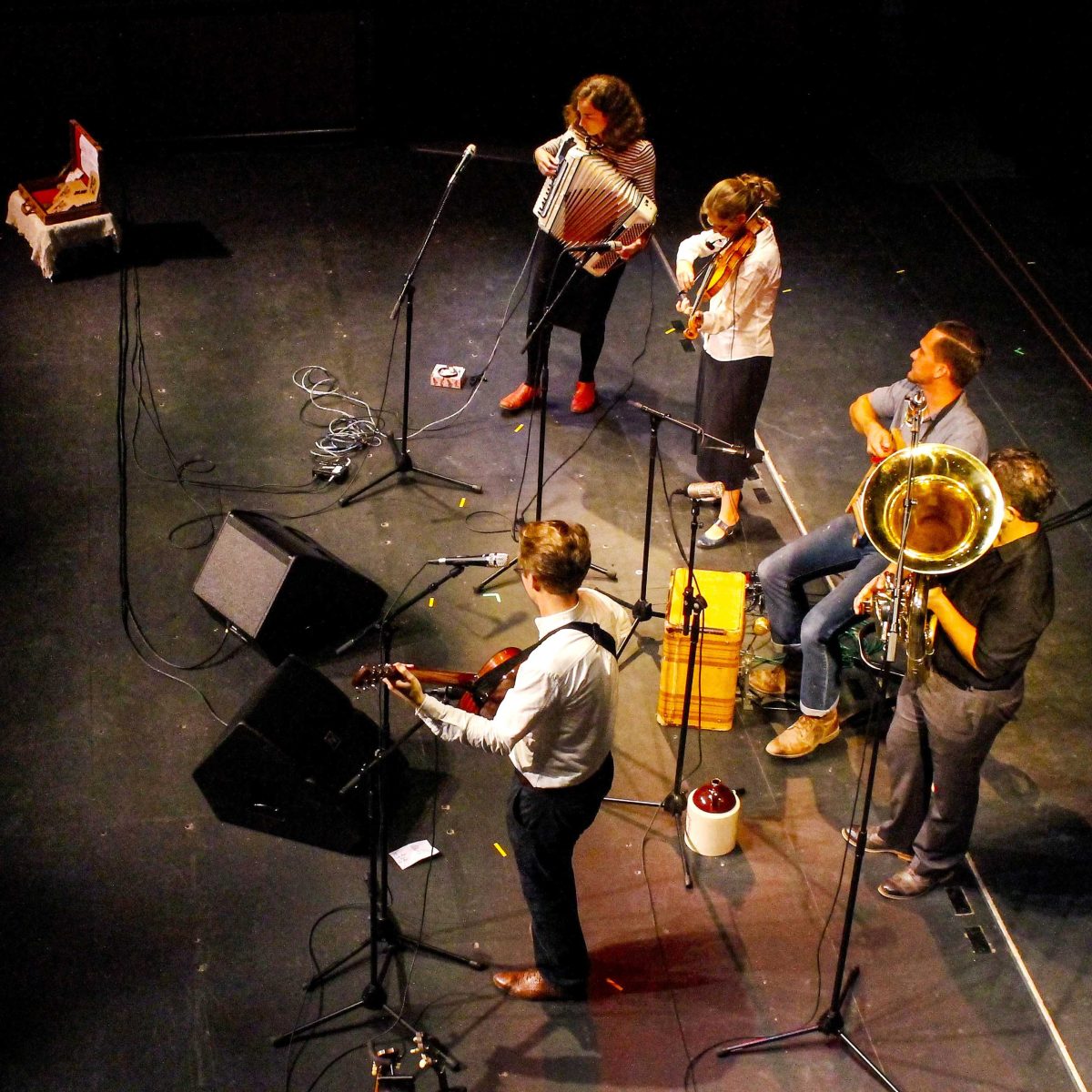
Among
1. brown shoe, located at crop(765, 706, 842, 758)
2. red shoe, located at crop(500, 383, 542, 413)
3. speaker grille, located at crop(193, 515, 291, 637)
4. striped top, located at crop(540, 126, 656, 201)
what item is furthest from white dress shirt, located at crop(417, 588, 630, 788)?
red shoe, located at crop(500, 383, 542, 413)

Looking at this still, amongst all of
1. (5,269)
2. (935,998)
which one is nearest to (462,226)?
(5,269)

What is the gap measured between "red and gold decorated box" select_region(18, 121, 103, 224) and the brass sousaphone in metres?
5.84

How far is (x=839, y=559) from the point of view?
16.8 ft

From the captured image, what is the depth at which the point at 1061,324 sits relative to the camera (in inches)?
316

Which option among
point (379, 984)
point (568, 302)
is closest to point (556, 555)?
point (379, 984)

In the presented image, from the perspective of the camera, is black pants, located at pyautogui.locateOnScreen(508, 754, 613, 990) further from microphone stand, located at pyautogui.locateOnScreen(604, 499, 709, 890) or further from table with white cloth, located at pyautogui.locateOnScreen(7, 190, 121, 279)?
table with white cloth, located at pyautogui.locateOnScreen(7, 190, 121, 279)

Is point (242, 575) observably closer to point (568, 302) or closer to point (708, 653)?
point (708, 653)

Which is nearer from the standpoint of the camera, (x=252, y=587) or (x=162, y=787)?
(x=162, y=787)

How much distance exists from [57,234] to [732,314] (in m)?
4.69

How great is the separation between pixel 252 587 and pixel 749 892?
242cm

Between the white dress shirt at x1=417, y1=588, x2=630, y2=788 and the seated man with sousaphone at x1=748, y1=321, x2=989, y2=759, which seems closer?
the white dress shirt at x1=417, y1=588, x2=630, y2=788

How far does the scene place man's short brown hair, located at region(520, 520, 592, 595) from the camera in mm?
3533

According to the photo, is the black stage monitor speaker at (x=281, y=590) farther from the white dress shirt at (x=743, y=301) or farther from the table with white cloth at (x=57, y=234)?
the table with white cloth at (x=57, y=234)

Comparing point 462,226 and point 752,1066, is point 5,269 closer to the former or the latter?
point 462,226
